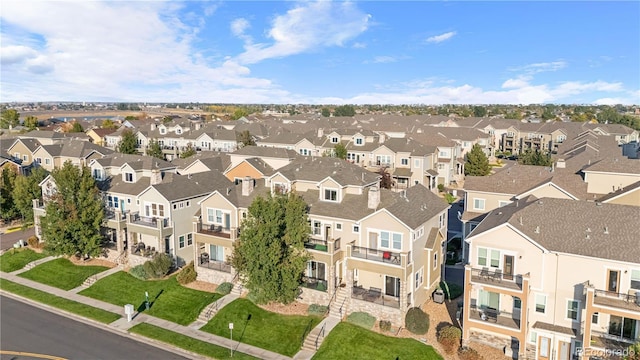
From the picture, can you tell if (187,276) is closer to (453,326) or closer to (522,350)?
(453,326)

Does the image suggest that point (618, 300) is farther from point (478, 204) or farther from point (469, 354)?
point (478, 204)

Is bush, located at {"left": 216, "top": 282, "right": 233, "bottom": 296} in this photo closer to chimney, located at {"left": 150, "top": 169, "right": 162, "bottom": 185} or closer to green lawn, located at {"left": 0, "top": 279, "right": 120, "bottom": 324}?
green lawn, located at {"left": 0, "top": 279, "right": 120, "bottom": 324}

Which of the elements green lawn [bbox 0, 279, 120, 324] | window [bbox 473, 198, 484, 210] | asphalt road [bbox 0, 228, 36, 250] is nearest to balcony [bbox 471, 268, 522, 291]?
window [bbox 473, 198, 484, 210]

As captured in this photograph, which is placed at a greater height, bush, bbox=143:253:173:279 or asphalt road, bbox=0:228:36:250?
bush, bbox=143:253:173:279

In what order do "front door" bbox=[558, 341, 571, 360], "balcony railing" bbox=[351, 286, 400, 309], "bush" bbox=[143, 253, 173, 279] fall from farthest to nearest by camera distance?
"bush" bbox=[143, 253, 173, 279] → "balcony railing" bbox=[351, 286, 400, 309] → "front door" bbox=[558, 341, 571, 360]

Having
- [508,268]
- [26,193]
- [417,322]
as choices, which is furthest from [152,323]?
[26,193]
